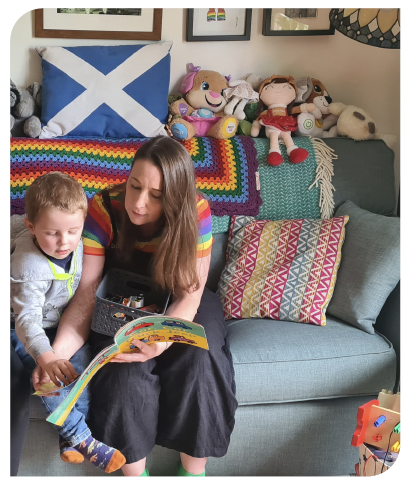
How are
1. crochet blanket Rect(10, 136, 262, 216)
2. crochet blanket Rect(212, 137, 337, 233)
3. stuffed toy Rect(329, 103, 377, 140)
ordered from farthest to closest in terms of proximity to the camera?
stuffed toy Rect(329, 103, 377, 140)
crochet blanket Rect(212, 137, 337, 233)
crochet blanket Rect(10, 136, 262, 216)

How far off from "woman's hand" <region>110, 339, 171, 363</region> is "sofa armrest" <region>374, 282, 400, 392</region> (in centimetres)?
72

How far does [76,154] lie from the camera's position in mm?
1781

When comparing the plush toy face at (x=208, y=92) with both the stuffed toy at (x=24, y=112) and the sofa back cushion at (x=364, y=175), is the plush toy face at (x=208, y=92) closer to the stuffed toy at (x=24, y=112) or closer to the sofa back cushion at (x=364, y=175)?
the sofa back cushion at (x=364, y=175)

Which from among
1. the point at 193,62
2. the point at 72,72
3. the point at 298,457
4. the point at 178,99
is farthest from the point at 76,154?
the point at 298,457

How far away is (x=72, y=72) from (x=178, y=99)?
1.30ft

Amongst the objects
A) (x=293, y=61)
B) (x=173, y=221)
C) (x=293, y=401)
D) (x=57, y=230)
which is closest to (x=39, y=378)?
(x=57, y=230)

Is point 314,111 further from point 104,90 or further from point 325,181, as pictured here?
point 104,90

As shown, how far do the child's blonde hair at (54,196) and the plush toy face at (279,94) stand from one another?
1011 millimetres

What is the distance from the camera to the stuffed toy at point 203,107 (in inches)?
77.1

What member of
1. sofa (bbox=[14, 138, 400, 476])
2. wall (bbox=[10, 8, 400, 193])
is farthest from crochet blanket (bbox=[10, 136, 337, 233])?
sofa (bbox=[14, 138, 400, 476])

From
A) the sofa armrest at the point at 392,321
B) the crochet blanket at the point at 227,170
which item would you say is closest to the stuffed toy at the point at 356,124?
the crochet blanket at the point at 227,170

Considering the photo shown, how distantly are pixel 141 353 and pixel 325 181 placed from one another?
3.19 feet

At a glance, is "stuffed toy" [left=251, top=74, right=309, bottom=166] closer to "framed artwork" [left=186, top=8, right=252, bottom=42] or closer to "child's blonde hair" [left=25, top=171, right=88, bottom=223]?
"framed artwork" [left=186, top=8, right=252, bottom=42]

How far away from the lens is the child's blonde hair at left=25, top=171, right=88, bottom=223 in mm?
1223
